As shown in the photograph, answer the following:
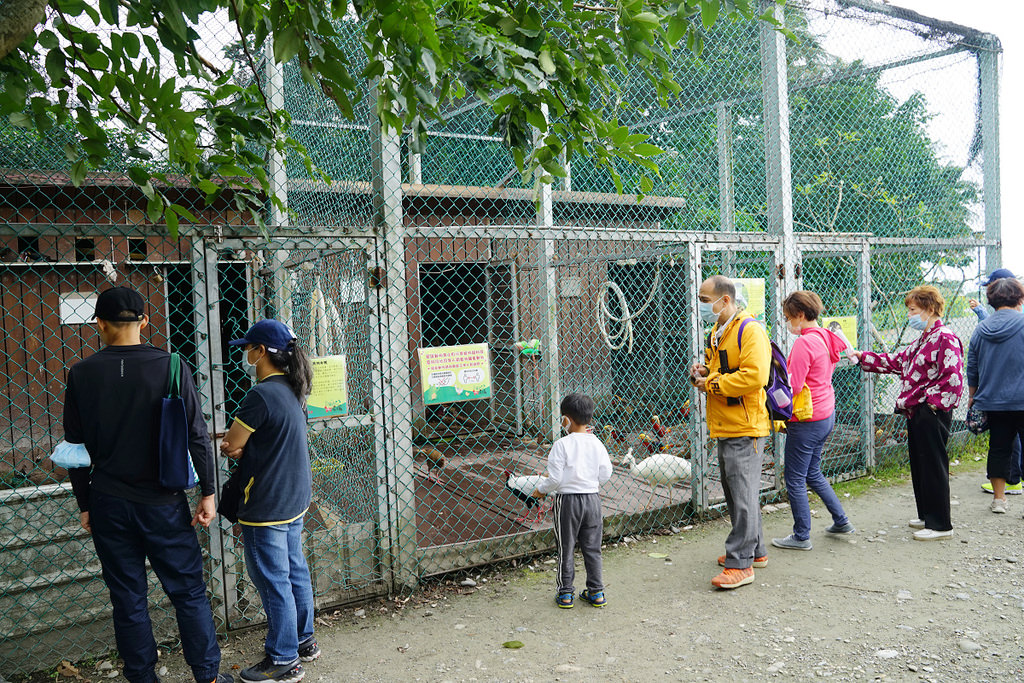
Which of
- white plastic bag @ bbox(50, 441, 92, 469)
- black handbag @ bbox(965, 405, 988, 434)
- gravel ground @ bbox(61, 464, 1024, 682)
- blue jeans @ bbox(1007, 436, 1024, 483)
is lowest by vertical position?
gravel ground @ bbox(61, 464, 1024, 682)

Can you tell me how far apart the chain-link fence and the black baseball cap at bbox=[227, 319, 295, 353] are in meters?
0.43

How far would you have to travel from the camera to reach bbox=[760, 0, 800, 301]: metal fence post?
5992mm

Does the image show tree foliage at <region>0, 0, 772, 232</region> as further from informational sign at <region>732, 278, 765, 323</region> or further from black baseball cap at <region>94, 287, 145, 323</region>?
informational sign at <region>732, 278, 765, 323</region>

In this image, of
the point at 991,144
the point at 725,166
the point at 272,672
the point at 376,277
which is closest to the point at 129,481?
the point at 272,672

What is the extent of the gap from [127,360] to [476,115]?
239 inches

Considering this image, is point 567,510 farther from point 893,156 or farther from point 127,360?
point 893,156

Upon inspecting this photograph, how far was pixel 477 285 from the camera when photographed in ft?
31.6

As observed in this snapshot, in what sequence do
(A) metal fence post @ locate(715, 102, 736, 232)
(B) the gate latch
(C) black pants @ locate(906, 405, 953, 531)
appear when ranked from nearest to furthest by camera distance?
(B) the gate latch
(C) black pants @ locate(906, 405, 953, 531)
(A) metal fence post @ locate(715, 102, 736, 232)

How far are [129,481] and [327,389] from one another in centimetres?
115

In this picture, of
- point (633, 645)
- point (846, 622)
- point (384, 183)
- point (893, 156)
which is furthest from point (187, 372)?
point (893, 156)

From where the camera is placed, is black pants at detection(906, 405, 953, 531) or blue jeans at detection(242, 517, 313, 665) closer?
blue jeans at detection(242, 517, 313, 665)

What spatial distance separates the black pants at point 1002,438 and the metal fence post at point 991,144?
3065 mm

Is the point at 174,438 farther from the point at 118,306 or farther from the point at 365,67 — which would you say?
the point at 365,67

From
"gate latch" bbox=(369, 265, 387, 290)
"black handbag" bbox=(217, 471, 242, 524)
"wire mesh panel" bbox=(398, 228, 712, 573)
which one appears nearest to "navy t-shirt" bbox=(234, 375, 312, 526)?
"black handbag" bbox=(217, 471, 242, 524)
